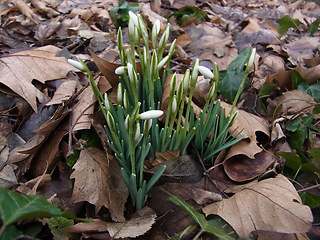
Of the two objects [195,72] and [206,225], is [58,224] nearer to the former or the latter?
[206,225]

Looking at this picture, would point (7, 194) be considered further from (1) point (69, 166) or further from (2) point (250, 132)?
(2) point (250, 132)

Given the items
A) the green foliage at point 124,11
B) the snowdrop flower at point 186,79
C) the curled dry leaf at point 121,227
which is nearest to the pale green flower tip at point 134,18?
the snowdrop flower at point 186,79

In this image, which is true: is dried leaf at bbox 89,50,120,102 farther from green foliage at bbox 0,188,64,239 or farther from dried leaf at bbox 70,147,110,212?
green foliage at bbox 0,188,64,239

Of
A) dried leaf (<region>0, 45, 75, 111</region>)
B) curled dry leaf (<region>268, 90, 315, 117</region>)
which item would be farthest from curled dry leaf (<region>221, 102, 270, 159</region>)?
dried leaf (<region>0, 45, 75, 111</region>)

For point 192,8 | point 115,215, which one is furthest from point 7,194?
point 192,8

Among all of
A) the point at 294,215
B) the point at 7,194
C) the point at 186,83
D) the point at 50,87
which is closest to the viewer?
the point at 7,194
